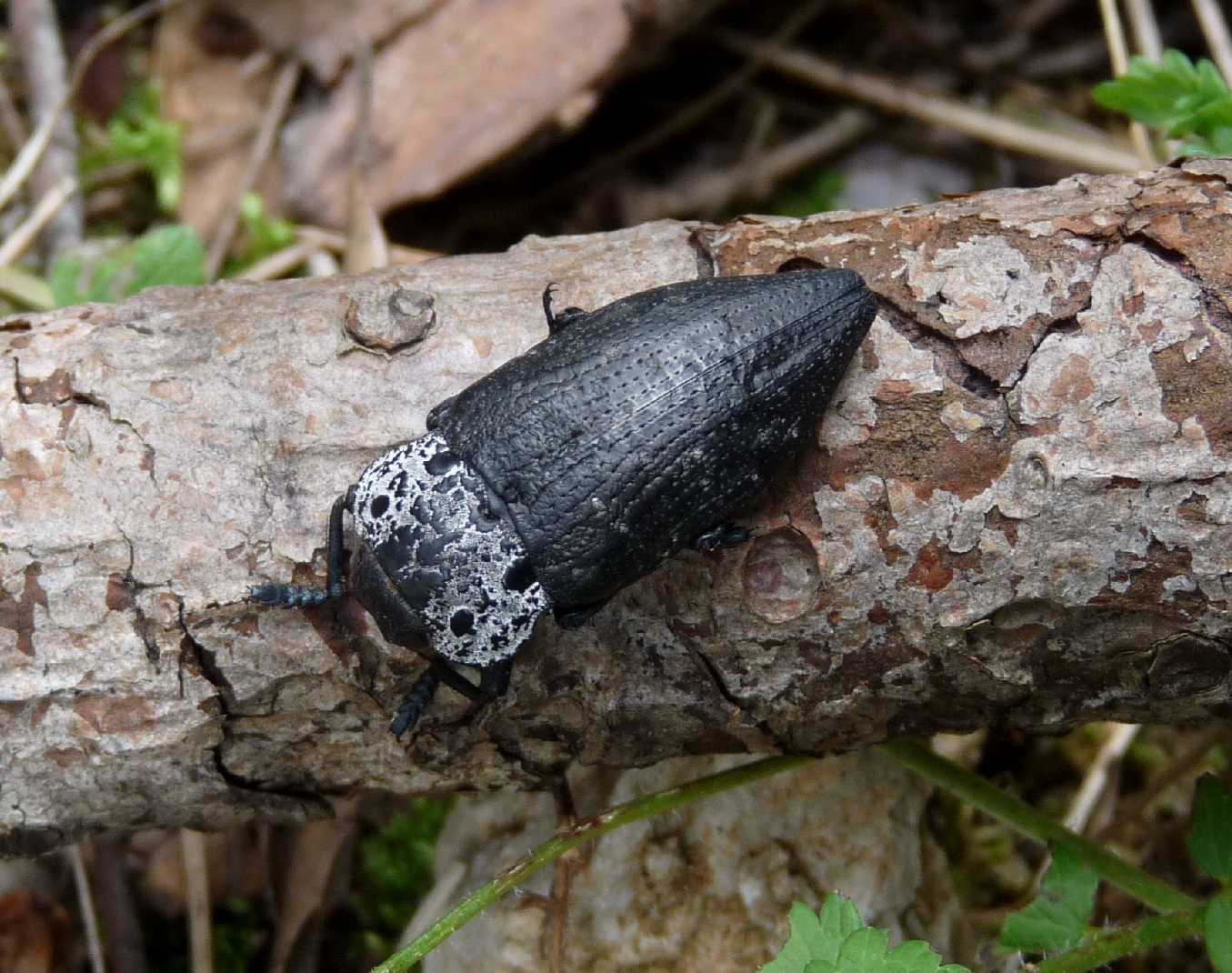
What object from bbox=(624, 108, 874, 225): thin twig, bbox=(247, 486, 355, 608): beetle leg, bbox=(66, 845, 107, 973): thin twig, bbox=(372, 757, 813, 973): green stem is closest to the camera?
bbox=(247, 486, 355, 608): beetle leg

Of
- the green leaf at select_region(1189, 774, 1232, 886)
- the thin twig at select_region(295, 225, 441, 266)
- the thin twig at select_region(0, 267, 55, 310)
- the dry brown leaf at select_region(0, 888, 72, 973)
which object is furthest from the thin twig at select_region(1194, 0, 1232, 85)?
the dry brown leaf at select_region(0, 888, 72, 973)

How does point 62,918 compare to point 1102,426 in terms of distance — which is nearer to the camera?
point 1102,426

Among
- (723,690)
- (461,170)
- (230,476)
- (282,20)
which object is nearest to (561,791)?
(723,690)

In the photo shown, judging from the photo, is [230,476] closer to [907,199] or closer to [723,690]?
[723,690]

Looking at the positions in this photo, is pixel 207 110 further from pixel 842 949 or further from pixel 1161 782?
pixel 1161 782

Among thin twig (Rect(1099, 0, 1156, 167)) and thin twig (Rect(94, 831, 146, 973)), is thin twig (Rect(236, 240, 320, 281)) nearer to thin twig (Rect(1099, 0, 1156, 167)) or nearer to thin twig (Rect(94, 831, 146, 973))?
thin twig (Rect(94, 831, 146, 973))

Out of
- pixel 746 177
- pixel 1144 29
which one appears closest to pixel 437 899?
pixel 746 177

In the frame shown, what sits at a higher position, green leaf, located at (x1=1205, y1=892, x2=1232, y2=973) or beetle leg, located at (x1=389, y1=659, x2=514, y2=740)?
beetle leg, located at (x1=389, y1=659, x2=514, y2=740)
